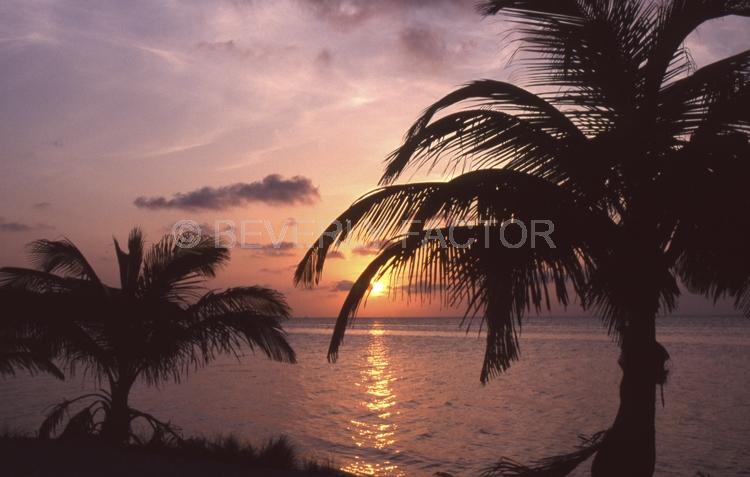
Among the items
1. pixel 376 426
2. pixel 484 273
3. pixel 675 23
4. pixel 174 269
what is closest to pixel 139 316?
pixel 174 269

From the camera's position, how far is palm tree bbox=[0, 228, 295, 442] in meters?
8.82

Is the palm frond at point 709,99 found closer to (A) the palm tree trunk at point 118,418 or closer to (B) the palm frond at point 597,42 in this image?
(B) the palm frond at point 597,42

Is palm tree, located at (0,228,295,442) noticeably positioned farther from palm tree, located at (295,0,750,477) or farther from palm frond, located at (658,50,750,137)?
palm frond, located at (658,50,750,137)

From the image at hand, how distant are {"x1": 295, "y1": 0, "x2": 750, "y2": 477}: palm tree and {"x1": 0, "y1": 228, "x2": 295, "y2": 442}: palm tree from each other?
4.48 meters

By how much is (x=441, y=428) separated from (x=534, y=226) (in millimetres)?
14229

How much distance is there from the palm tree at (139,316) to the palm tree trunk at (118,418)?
1 cm

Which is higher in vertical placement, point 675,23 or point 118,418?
point 675,23

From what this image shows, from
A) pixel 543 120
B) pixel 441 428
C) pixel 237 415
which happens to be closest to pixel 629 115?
pixel 543 120

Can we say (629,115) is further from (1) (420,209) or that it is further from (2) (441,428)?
(2) (441,428)

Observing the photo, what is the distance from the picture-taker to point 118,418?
889 cm

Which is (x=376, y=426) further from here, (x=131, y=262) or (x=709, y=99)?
(x=709, y=99)

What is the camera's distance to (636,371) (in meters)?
4.81

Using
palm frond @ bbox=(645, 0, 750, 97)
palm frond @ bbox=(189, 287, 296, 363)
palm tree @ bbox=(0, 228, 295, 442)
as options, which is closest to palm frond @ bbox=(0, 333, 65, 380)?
palm tree @ bbox=(0, 228, 295, 442)

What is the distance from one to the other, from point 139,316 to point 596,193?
6.96m
